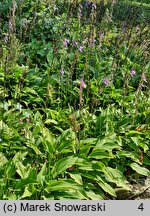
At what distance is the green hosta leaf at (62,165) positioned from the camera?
437 centimetres

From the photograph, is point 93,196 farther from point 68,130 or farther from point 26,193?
point 68,130

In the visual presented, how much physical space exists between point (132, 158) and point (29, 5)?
4705 mm

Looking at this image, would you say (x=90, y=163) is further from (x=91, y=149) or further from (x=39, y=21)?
(x=39, y=21)

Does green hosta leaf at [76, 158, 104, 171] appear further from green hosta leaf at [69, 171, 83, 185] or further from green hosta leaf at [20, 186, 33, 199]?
green hosta leaf at [20, 186, 33, 199]

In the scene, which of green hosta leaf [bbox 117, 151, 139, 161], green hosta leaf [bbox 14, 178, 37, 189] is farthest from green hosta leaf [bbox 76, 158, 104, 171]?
green hosta leaf [bbox 14, 178, 37, 189]

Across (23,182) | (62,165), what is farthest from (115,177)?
(23,182)

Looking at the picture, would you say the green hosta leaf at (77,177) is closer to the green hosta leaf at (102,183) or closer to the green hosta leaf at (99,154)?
the green hosta leaf at (102,183)

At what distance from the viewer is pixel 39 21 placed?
8047 millimetres

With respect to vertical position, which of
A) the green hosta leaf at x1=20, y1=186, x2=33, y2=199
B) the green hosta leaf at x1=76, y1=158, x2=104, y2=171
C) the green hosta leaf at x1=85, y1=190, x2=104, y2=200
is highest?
the green hosta leaf at x1=20, y1=186, x2=33, y2=199

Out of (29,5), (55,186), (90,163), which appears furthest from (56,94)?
(29,5)

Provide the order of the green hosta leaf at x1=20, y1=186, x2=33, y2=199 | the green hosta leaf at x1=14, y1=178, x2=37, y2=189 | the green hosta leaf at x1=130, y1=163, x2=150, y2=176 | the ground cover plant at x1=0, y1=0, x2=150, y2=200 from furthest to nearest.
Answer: the green hosta leaf at x1=130, y1=163, x2=150, y2=176 < the ground cover plant at x1=0, y1=0, x2=150, y2=200 < the green hosta leaf at x1=14, y1=178, x2=37, y2=189 < the green hosta leaf at x1=20, y1=186, x2=33, y2=199

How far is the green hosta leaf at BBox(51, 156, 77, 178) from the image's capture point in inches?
172

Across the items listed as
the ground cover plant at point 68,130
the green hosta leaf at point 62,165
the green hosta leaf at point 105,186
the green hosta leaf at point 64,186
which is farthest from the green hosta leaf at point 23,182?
the green hosta leaf at point 105,186

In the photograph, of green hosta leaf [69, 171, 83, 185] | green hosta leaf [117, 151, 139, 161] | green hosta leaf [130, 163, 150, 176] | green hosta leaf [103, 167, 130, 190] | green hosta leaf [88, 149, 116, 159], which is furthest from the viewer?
green hosta leaf [117, 151, 139, 161]
